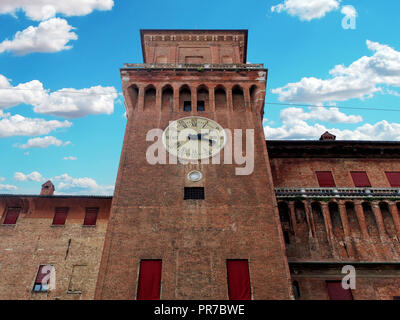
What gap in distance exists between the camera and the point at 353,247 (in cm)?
1694

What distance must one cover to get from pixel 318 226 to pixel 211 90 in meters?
11.9

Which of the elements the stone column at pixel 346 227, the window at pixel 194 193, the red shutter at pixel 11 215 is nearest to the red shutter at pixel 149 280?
the window at pixel 194 193

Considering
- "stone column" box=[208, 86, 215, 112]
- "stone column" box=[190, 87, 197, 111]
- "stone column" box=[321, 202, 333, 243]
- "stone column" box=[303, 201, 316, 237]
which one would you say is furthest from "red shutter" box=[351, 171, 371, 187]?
"stone column" box=[190, 87, 197, 111]

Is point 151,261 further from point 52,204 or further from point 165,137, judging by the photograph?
point 52,204

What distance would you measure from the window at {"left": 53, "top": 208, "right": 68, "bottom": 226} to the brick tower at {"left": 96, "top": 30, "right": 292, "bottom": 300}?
739cm

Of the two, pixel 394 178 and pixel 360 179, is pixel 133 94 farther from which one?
pixel 394 178

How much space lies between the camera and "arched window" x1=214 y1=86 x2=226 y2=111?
64.1 feet

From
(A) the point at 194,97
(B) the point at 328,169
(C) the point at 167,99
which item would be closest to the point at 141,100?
(C) the point at 167,99

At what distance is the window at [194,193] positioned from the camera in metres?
15.8

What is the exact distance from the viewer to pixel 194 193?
15938mm

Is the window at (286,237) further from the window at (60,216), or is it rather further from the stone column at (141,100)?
the window at (60,216)

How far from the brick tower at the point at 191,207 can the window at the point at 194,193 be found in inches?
9.8

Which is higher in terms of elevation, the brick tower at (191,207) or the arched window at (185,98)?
the arched window at (185,98)

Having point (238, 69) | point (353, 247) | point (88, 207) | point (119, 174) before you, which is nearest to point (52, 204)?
point (88, 207)
